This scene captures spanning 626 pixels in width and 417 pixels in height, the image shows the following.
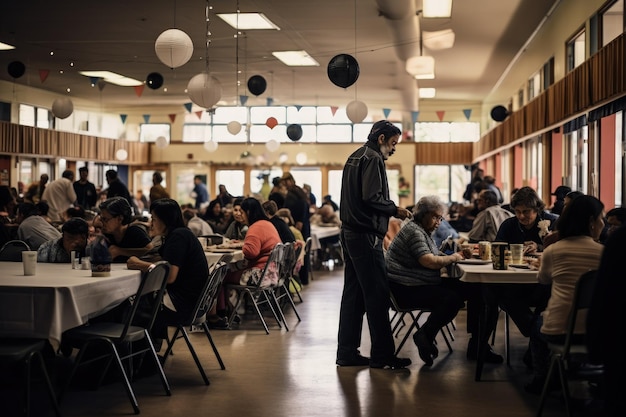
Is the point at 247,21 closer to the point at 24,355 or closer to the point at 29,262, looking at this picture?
the point at 29,262

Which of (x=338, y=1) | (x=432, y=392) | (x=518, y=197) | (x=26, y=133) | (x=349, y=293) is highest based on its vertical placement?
(x=338, y=1)

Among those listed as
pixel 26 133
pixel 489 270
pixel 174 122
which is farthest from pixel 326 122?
pixel 489 270

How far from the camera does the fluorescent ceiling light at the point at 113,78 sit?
1853 cm

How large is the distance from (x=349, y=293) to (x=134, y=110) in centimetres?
2175

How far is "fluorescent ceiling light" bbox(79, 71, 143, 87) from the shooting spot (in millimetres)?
18528

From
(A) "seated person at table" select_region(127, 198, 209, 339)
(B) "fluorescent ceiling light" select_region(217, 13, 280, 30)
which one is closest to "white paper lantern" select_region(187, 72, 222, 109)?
(B) "fluorescent ceiling light" select_region(217, 13, 280, 30)

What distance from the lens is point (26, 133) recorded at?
19812mm

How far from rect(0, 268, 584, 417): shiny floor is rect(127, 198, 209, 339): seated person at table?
1.50ft

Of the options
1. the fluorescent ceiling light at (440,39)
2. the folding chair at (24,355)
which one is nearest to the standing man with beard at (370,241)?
the folding chair at (24,355)

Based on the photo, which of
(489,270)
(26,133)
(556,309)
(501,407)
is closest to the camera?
(556,309)

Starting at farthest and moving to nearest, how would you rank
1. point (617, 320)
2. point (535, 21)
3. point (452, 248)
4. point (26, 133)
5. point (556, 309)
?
point (26, 133) < point (535, 21) < point (452, 248) < point (556, 309) < point (617, 320)

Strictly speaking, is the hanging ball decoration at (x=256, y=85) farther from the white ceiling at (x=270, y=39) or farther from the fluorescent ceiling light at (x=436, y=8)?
the fluorescent ceiling light at (x=436, y=8)

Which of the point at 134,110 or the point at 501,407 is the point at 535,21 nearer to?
the point at 501,407

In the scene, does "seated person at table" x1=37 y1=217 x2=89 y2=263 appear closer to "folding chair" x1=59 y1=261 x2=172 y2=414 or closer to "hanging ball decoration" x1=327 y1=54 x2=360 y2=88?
"folding chair" x1=59 y1=261 x2=172 y2=414
